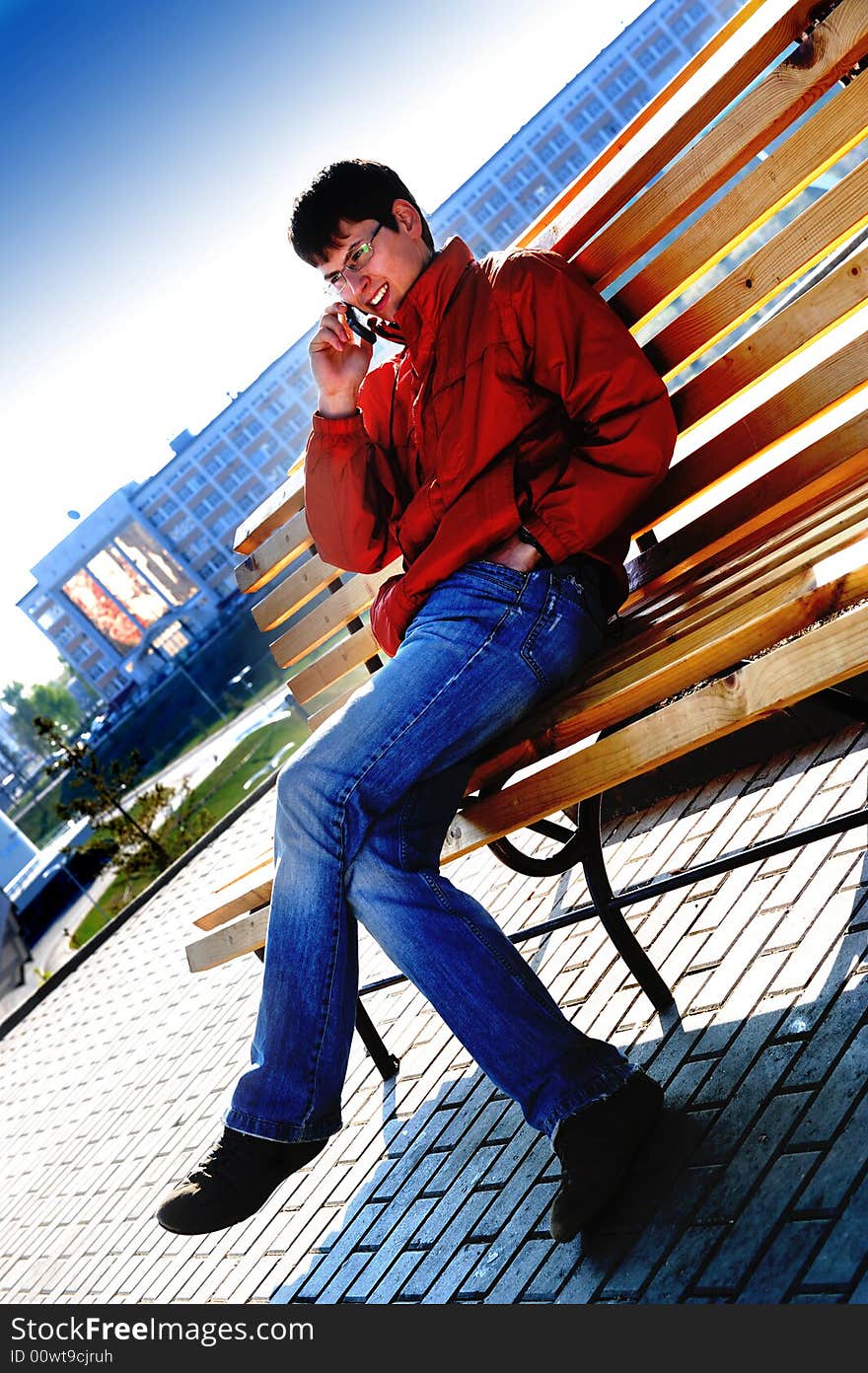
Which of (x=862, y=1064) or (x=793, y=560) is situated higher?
(x=793, y=560)

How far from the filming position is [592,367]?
245 cm

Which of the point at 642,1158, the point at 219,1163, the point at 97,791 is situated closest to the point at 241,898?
the point at 219,1163

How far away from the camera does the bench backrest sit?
2.39 metres

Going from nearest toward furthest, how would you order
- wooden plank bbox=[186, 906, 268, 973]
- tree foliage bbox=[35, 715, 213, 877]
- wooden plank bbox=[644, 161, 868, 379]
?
wooden plank bbox=[644, 161, 868, 379]
wooden plank bbox=[186, 906, 268, 973]
tree foliage bbox=[35, 715, 213, 877]

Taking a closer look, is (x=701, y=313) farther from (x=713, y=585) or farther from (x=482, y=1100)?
(x=482, y=1100)

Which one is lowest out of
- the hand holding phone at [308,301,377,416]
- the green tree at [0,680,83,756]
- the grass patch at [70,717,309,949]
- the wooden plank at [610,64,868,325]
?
the grass patch at [70,717,309,949]

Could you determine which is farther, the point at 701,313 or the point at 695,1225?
the point at 701,313

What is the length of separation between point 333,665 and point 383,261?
5.08 feet

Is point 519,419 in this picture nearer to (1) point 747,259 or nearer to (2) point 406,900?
→ (1) point 747,259

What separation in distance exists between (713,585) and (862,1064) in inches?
36.4

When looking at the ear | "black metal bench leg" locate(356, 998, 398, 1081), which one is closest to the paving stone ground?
"black metal bench leg" locate(356, 998, 398, 1081)

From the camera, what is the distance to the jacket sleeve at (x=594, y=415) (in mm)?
2447

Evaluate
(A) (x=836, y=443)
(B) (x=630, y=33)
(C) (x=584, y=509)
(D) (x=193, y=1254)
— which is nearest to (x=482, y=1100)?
(D) (x=193, y=1254)

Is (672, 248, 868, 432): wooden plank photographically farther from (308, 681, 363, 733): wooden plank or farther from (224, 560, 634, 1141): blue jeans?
(308, 681, 363, 733): wooden plank
